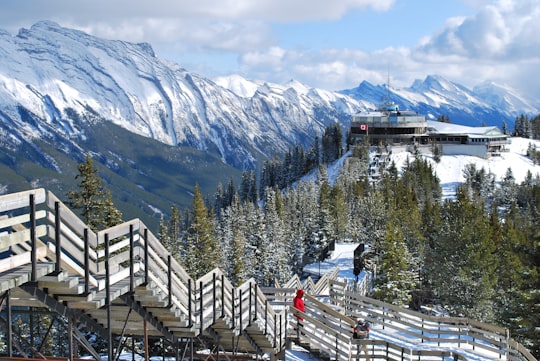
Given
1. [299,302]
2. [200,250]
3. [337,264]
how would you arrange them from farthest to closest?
1. [337,264]
2. [200,250]
3. [299,302]

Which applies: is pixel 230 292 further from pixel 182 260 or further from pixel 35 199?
pixel 182 260

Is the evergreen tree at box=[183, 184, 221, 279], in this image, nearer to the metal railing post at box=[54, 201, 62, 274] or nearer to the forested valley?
the forested valley

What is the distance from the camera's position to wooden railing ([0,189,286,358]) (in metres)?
10.5

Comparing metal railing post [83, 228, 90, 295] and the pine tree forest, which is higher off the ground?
metal railing post [83, 228, 90, 295]

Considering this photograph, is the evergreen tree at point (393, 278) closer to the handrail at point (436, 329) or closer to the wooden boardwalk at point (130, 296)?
the handrail at point (436, 329)

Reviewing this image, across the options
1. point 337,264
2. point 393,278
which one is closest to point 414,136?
point 337,264

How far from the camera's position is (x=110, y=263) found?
1219cm

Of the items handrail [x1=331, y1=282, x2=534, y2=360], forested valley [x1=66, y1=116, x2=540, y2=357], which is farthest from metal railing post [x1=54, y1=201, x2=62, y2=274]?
forested valley [x1=66, y1=116, x2=540, y2=357]

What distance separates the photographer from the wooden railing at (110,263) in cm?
1046

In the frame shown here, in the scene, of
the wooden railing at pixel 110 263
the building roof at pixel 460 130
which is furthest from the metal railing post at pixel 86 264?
the building roof at pixel 460 130

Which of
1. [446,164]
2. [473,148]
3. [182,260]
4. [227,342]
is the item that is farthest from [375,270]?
[473,148]

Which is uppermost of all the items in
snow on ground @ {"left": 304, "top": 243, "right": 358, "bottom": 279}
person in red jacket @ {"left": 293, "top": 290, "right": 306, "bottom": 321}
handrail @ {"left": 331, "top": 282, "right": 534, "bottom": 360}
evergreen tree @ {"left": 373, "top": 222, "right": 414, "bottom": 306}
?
person in red jacket @ {"left": 293, "top": 290, "right": 306, "bottom": 321}

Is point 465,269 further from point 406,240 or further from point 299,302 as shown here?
point 299,302

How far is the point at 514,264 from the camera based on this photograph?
4756 centimetres
